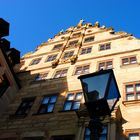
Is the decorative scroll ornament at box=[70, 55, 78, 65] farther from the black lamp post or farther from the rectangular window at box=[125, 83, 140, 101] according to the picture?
the black lamp post

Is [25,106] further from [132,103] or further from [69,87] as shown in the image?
[132,103]

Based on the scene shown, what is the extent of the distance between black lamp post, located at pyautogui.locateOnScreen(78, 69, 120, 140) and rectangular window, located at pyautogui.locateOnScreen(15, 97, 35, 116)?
Result: 10327mm

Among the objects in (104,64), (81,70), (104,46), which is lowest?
(81,70)

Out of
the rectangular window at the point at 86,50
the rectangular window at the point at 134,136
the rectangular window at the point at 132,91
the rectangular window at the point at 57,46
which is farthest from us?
the rectangular window at the point at 57,46

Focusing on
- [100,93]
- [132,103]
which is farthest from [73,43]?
[100,93]

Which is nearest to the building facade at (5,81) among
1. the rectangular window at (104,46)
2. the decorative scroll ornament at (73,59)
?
the decorative scroll ornament at (73,59)

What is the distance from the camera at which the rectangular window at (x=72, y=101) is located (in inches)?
548

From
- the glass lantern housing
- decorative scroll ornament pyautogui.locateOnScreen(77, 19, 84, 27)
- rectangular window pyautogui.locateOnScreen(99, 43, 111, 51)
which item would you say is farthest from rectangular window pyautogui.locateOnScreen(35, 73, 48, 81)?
the glass lantern housing

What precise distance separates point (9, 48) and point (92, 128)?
59.1 ft

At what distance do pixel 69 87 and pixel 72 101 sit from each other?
1.57 meters

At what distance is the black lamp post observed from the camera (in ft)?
16.5

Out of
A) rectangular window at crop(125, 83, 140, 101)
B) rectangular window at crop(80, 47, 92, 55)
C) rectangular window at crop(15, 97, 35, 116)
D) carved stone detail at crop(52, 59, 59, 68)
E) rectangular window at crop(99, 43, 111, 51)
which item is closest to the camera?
rectangular window at crop(125, 83, 140, 101)

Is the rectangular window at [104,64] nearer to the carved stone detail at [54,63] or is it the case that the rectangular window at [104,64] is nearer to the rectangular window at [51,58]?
the carved stone detail at [54,63]

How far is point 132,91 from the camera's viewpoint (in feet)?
44.4
